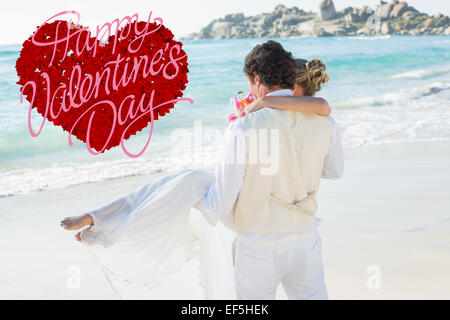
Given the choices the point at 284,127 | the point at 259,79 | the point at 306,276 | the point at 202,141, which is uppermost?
the point at 259,79

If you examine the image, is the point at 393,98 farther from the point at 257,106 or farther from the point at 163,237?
the point at 257,106

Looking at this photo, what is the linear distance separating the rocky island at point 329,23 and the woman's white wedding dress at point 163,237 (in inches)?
2495

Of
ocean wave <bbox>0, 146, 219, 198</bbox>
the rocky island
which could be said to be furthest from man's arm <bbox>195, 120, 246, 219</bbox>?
the rocky island

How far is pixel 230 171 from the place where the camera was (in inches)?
84.9

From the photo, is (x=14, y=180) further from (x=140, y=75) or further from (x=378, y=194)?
(x=378, y=194)

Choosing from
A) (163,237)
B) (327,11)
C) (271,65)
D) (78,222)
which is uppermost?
(327,11)

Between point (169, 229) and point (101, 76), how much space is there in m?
6.87

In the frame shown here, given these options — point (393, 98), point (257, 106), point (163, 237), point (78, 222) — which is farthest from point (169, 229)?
point (393, 98)

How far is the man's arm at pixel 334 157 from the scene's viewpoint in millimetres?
2393

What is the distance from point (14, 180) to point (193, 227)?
565 centimetres

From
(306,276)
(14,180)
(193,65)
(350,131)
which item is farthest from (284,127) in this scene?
(193,65)

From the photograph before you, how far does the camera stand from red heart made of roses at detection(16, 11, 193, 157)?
697cm

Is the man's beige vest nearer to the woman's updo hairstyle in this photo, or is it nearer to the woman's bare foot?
the woman's updo hairstyle

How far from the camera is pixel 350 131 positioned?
9.82 m
